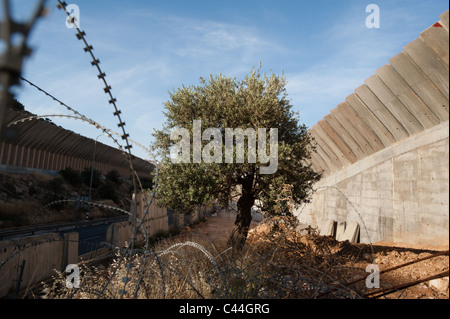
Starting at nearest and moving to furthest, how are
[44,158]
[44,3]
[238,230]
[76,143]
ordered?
[44,3], [238,230], [44,158], [76,143]

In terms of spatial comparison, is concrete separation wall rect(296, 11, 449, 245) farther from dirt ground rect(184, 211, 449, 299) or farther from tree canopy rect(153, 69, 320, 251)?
tree canopy rect(153, 69, 320, 251)

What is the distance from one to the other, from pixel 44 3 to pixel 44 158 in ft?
119

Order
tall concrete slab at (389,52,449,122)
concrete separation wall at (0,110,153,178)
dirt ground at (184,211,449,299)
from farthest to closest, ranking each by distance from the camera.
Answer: concrete separation wall at (0,110,153,178) → tall concrete slab at (389,52,449,122) → dirt ground at (184,211,449,299)

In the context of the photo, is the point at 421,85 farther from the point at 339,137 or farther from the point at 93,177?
the point at 93,177

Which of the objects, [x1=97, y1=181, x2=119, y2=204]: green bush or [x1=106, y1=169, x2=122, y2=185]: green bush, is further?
[x1=106, y1=169, x2=122, y2=185]: green bush

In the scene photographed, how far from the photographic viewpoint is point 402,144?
1579cm

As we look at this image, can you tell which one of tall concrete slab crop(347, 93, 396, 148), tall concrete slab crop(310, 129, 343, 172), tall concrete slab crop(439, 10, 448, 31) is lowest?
tall concrete slab crop(310, 129, 343, 172)

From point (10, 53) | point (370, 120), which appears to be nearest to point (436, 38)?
point (370, 120)

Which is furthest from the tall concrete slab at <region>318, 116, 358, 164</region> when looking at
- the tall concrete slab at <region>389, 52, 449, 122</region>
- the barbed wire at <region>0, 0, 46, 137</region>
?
the barbed wire at <region>0, 0, 46, 137</region>

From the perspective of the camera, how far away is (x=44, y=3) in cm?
136

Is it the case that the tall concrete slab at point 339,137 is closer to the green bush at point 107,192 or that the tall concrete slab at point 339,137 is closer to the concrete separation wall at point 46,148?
the concrete separation wall at point 46,148

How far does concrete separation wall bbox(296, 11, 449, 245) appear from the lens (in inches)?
518

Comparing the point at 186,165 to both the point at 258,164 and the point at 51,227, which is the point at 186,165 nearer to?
the point at 258,164
